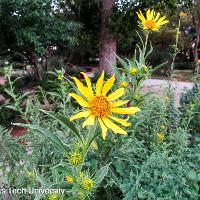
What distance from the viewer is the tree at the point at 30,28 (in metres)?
5.83

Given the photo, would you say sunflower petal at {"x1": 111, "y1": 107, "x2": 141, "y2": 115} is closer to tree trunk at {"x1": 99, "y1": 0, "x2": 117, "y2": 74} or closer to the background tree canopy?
the background tree canopy

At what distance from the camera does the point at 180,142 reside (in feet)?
5.94

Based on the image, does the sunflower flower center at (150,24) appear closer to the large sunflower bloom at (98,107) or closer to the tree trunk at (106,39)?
the large sunflower bloom at (98,107)

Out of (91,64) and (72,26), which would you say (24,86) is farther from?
(91,64)

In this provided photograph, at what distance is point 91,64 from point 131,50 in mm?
3490

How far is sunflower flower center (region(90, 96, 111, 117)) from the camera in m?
1.12

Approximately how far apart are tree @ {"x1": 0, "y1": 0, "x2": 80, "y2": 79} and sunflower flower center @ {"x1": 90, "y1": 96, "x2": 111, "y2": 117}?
16.4 ft

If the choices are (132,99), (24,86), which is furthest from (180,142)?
(24,86)


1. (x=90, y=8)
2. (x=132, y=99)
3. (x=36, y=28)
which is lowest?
(x=132, y=99)

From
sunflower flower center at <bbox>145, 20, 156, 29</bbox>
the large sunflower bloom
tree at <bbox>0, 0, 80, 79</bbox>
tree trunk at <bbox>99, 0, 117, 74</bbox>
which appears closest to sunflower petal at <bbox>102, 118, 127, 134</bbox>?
the large sunflower bloom

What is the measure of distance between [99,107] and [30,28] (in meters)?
5.21

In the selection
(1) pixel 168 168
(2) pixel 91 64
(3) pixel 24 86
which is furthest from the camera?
(2) pixel 91 64

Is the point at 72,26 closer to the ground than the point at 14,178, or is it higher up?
higher up

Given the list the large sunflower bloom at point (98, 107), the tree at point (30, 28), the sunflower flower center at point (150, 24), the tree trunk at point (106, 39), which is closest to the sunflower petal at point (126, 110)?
the large sunflower bloom at point (98, 107)
